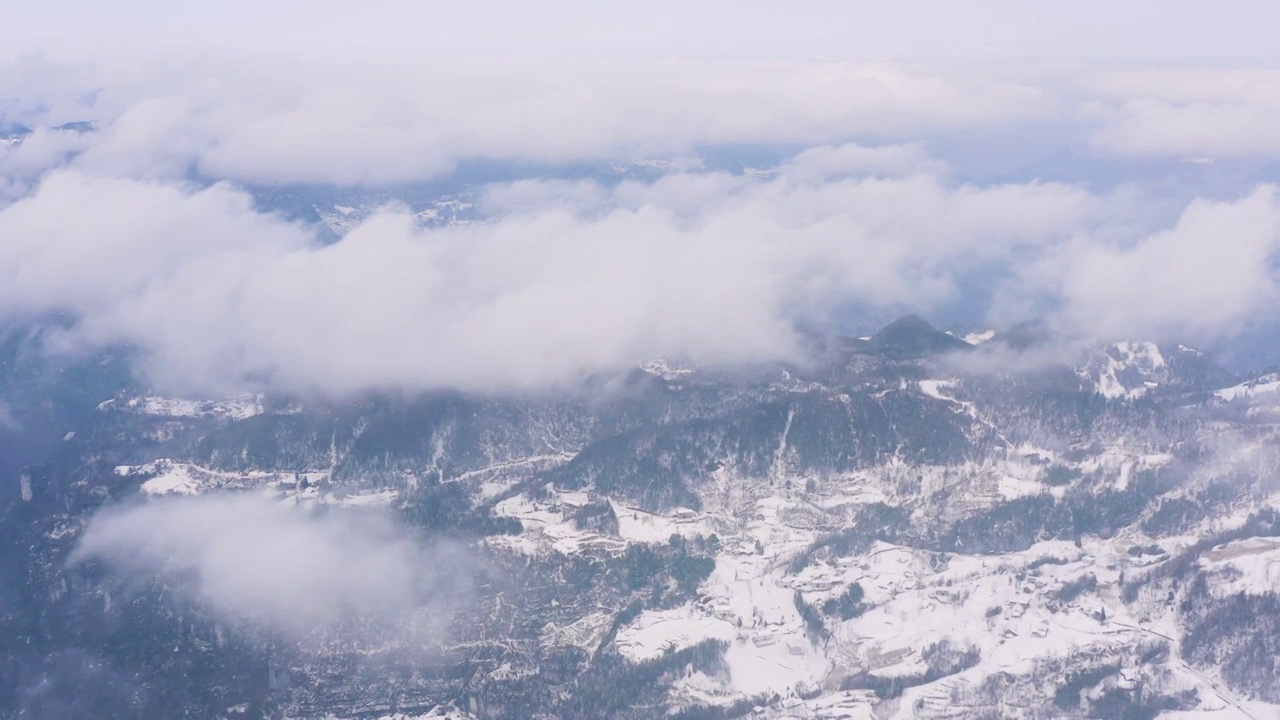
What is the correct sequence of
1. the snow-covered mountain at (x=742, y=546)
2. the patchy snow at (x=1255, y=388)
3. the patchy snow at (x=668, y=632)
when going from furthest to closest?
1. the patchy snow at (x=1255, y=388)
2. the patchy snow at (x=668, y=632)
3. the snow-covered mountain at (x=742, y=546)

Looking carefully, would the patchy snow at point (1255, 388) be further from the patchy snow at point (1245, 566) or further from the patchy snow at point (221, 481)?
the patchy snow at point (221, 481)

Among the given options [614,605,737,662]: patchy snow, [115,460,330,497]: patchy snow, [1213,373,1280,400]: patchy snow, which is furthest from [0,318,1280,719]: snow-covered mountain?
[1213,373,1280,400]: patchy snow

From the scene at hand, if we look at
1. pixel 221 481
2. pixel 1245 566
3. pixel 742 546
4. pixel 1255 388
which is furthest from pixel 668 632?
pixel 1255 388

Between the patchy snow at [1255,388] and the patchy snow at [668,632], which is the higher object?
the patchy snow at [1255,388]

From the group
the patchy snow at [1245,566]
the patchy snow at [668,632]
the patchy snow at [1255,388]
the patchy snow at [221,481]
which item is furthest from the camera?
the patchy snow at [1255,388]

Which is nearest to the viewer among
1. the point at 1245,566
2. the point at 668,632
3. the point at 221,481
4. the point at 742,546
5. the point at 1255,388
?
the point at 1245,566

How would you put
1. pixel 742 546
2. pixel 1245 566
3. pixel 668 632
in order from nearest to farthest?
pixel 1245 566 < pixel 668 632 < pixel 742 546

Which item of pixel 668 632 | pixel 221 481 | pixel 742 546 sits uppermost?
pixel 742 546

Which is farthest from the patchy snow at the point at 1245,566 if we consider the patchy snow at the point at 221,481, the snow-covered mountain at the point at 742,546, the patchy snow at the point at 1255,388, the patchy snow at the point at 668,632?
the patchy snow at the point at 221,481

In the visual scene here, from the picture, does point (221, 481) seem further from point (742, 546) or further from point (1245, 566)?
point (1245, 566)

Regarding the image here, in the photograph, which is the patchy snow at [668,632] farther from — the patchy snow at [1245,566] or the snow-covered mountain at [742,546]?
the patchy snow at [1245,566]

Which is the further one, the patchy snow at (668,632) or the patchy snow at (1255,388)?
the patchy snow at (1255,388)

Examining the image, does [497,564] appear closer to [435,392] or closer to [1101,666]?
[435,392]
